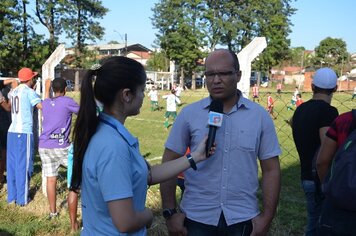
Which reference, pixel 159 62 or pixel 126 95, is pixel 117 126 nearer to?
pixel 126 95

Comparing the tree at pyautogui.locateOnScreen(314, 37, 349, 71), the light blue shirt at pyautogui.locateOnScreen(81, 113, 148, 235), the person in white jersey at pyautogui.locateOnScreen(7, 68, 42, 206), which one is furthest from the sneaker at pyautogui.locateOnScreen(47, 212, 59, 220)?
the tree at pyautogui.locateOnScreen(314, 37, 349, 71)

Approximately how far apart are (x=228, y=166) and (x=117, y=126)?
89 cm

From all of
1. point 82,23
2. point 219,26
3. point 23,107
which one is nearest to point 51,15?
point 82,23

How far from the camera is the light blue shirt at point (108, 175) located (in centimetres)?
176

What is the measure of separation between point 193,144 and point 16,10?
145ft

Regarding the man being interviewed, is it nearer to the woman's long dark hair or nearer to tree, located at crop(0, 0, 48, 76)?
the woman's long dark hair

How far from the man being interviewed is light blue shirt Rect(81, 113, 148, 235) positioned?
0.65 meters

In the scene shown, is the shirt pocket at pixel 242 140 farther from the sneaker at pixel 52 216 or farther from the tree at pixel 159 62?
the tree at pixel 159 62

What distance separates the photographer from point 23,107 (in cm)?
544

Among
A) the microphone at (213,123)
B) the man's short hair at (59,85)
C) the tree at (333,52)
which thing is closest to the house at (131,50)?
the tree at (333,52)

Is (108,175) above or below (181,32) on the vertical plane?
below

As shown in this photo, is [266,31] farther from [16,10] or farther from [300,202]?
[300,202]

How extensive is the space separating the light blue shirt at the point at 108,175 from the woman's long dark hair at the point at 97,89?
5cm

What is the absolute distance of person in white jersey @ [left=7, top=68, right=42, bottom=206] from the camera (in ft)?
17.9
